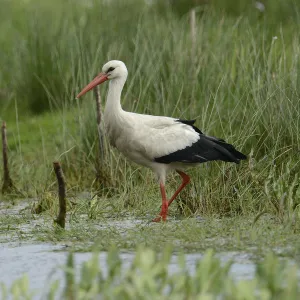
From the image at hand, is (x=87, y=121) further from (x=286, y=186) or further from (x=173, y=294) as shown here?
(x=173, y=294)

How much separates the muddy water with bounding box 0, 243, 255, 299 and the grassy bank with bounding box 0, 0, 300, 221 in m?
1.03

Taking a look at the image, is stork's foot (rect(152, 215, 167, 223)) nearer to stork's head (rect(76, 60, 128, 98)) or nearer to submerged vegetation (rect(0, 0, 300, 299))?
submerged vegetation (rect(0, 0, 300, 299))

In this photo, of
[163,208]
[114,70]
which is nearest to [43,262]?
[163,208]

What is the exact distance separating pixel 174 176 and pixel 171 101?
1.08m

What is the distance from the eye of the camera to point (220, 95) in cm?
888

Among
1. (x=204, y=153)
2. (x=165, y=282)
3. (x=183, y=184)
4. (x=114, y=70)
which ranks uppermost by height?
(x=114, y=70)

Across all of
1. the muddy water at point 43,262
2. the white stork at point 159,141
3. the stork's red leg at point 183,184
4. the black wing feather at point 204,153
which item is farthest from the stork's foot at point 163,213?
the muddy water at point 43,262

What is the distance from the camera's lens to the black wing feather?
7.32 meters

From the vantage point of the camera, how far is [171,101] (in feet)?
30.6

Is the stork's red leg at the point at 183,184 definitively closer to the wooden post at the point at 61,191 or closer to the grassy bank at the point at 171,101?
the grassy bank at the point at 171,101

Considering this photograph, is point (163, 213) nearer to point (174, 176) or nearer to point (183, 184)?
point (183, 184)

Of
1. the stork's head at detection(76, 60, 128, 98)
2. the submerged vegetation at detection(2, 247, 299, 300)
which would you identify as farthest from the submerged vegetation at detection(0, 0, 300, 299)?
the stork's head at detection(76, 60, 128, 98)

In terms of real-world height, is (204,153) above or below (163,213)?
above

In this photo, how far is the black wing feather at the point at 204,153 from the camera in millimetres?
7316
